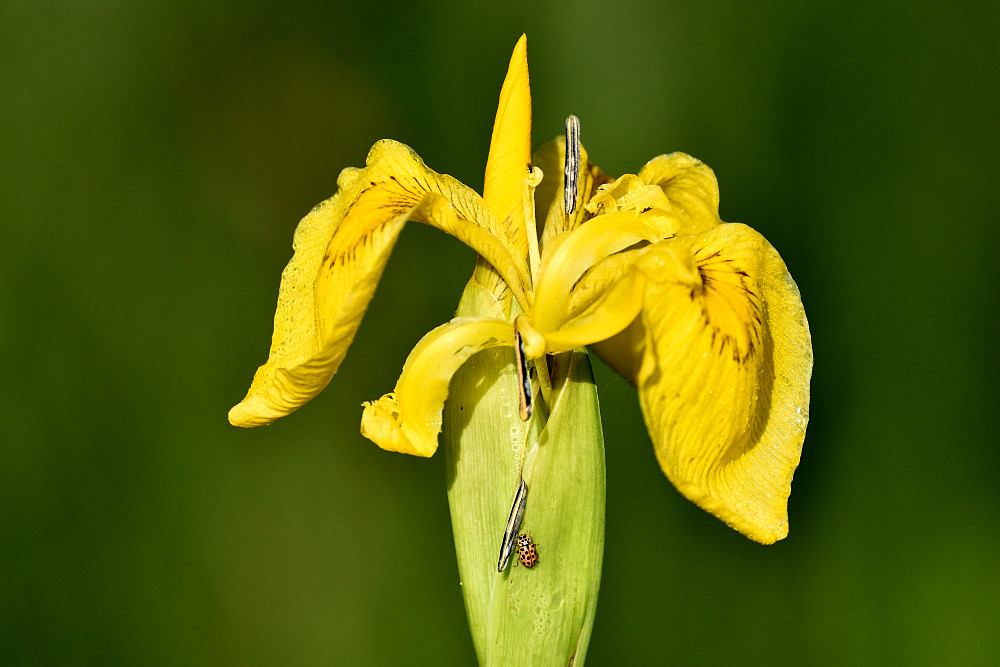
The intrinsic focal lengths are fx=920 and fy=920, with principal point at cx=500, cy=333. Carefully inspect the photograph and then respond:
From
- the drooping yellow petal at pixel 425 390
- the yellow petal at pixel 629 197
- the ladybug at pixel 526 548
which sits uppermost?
the yellow petal at pixel 629 197

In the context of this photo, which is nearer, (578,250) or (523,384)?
(523,384)

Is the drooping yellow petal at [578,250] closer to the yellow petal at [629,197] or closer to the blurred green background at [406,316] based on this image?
the yellow petal at [629,197]

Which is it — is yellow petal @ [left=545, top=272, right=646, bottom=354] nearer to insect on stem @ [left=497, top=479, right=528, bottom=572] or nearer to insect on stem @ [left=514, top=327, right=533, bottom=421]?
insect on stem @ [left=514, top=327, right=533, bottom=421]

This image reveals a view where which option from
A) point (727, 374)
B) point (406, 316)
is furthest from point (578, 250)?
point (406, 316)

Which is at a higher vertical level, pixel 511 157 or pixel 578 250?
pixel 511 157

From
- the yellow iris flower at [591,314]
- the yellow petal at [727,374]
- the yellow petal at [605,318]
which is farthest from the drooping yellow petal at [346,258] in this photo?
the yellow petal at [727,374]

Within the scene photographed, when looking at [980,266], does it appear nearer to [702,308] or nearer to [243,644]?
[702,308]

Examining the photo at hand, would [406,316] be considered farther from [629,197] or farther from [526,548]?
[526,548]
